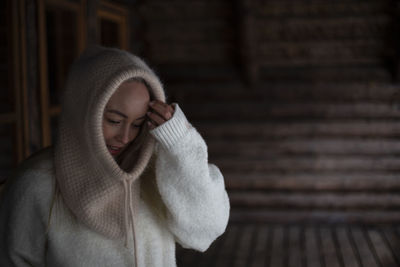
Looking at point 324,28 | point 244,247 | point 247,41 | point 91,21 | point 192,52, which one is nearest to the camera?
point 91,21

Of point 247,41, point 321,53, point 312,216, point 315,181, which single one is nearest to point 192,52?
point 247,41

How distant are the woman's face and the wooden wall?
3824 mm

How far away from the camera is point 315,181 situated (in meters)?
5.33

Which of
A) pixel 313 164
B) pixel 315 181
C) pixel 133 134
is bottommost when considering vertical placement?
pixel 315 181

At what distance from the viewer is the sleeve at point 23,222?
52.6 inches

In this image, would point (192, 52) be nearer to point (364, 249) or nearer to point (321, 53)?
point (321, 53)

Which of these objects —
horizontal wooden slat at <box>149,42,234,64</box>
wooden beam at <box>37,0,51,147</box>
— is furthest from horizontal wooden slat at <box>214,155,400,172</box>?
wooden beam at <box>37,0,51,147</box>

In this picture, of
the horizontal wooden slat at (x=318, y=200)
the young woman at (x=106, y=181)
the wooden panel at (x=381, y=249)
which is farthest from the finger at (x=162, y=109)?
the horizontal wooden slat at (x=318, y=200)

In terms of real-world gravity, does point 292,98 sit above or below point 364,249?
above

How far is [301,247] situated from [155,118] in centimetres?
359

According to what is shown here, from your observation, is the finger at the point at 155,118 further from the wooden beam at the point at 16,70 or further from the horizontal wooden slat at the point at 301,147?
the horizontal wooden slat at the point at 301,147

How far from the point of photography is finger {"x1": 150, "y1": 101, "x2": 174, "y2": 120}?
139 centimetres

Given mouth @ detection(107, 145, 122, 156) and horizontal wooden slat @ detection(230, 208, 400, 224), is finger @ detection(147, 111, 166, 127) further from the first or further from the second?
horizontal wooden slat @ detection(230, 208, 400, 224)

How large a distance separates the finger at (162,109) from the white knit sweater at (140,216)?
23 mm
